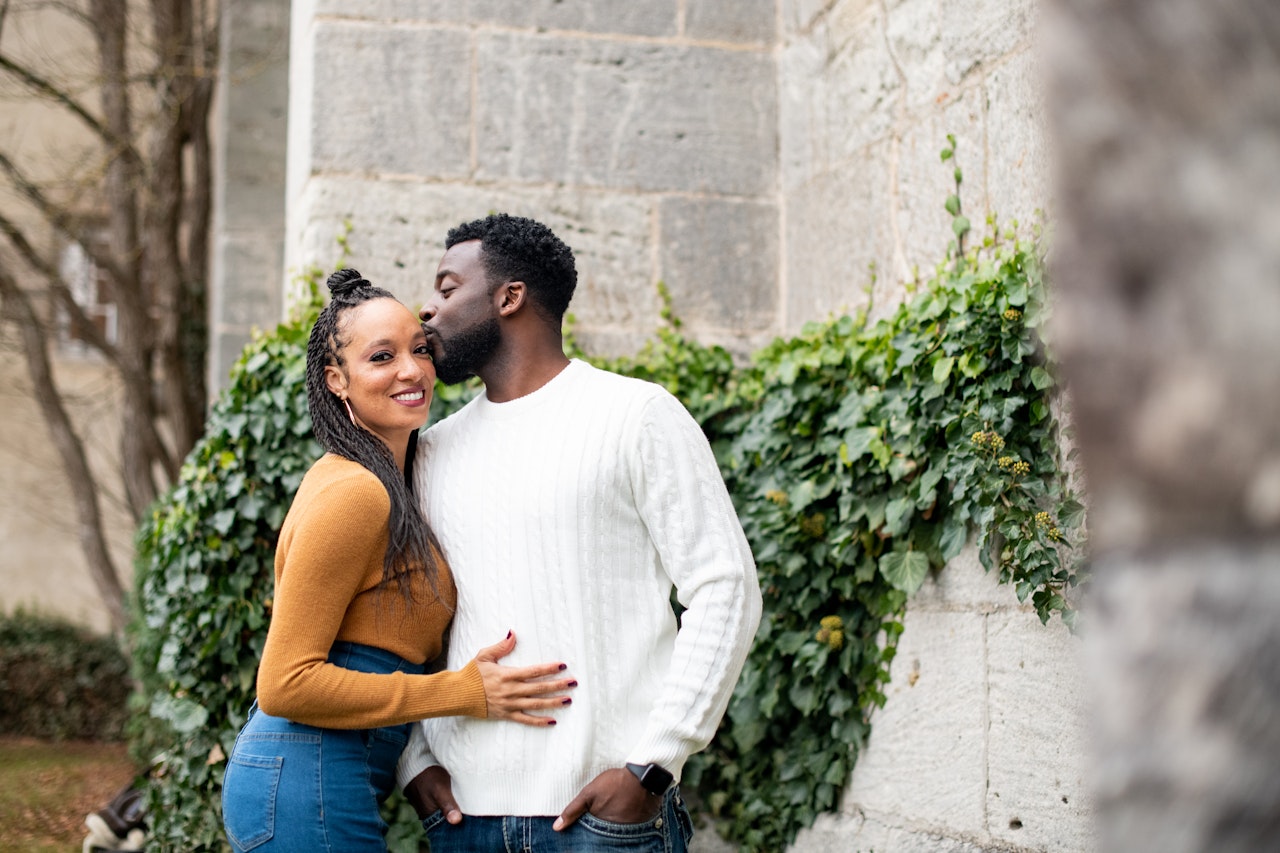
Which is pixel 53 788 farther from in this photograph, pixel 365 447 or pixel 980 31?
pixel 980 31

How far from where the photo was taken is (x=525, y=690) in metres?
2.11

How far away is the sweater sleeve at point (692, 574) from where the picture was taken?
2.04 metres

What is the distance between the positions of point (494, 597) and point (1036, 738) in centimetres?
131

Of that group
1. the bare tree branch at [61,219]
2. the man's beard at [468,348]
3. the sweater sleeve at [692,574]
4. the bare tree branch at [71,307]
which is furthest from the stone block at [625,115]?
the bare tree branch at [71,307]

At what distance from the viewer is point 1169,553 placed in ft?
2.52

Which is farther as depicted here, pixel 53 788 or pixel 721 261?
pixel 53 788

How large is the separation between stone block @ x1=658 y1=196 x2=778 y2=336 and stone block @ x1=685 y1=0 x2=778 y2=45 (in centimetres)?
61

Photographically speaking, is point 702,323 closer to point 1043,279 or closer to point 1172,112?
point 1043,279

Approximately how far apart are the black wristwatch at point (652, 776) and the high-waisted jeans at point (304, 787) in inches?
18.7

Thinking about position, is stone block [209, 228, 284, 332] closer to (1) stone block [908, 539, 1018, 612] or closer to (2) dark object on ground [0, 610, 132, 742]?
(2) dark object on ground [0, 610, 132, 742]

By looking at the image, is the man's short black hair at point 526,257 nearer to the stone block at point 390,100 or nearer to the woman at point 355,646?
the woman at point 355,646

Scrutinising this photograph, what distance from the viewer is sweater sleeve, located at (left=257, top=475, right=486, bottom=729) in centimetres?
202

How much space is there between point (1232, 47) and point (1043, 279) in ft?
6.65

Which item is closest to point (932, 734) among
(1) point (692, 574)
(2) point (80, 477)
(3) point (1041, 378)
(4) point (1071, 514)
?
(4) point (1071, 514)
